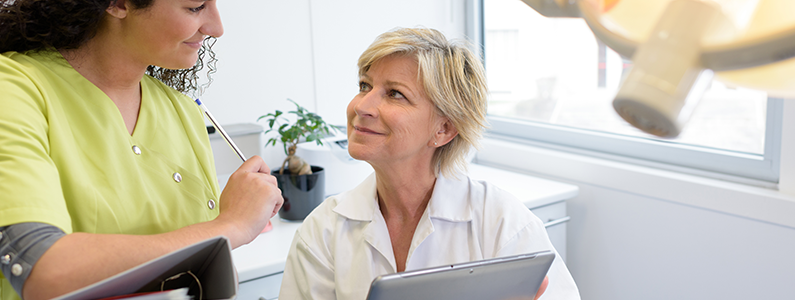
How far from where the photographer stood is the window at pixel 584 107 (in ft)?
6.18

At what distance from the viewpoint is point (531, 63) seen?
259 cm

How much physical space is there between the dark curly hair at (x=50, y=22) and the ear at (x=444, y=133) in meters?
0.73

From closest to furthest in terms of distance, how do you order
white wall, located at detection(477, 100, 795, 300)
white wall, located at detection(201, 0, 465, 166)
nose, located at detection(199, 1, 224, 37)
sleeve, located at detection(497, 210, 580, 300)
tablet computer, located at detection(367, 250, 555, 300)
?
1. tablet computer, located at detection(367, 250, 555, 300)
2. nose, located at detection(199, 1, 224, 37)
3. sleeve, located at detection(497, 210, 580, 300)
4. white wall, located at detection(477, 100, 795, 300)
5. white wall, located at detection(201, 0, 465, 166)

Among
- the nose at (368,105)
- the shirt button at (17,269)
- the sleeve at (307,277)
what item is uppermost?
the nose at (368,105)

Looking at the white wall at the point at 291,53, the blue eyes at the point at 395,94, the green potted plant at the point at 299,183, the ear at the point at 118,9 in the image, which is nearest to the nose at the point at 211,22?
the ear at the point at 118,9

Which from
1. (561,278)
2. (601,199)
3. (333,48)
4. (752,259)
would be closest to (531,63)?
(601,199)

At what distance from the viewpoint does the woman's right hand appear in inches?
30.8

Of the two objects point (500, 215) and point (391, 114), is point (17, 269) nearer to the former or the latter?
point (391, 114)

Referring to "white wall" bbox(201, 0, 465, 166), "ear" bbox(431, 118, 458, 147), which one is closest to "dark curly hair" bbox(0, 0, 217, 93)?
"ear" bbox(431, 118, 458, 147)

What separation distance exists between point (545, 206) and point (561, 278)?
0.85 metres

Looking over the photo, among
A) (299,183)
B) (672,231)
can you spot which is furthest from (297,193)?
(672,231)

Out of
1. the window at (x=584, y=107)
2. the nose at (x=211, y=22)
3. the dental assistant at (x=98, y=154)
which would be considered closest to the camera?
the dental assistant at (x=98, y=154)

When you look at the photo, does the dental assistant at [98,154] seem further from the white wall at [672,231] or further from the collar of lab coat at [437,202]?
the white wall at [672,231]

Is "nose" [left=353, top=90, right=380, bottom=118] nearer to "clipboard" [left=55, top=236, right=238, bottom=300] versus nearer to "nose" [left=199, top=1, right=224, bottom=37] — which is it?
"nose" [left=199, top=1, right=224, bottom=37]
